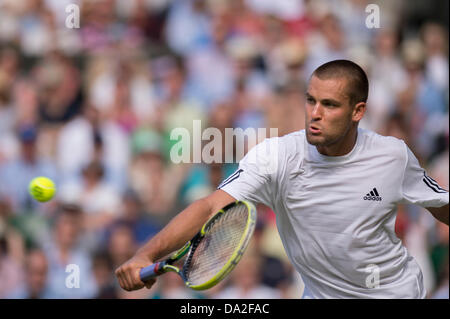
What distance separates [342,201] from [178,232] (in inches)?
43.9

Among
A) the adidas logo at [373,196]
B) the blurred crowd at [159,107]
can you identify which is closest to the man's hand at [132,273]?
the adidas logo at [373,196]

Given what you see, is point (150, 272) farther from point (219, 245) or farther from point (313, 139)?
point (313, 139)

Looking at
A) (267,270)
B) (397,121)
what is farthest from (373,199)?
(397,121)

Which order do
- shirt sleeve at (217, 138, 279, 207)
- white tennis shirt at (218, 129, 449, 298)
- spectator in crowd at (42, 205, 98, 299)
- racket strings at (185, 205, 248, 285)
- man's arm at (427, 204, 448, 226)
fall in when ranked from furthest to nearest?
1. spectator in crowd at (42, 205, 98, 299)
2. man's arm at (427, 204, 448, 226)
3. white tennis shirt at (218, 129, 449, 298)
4. shirt sleeve at (217, 138, 279, 207)
5. racket strings at (185, 205, 248, 285)

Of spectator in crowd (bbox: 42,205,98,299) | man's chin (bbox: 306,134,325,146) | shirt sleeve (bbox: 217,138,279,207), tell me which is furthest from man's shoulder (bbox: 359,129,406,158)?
spectator in crowd (bbox: 42,205,98,299)

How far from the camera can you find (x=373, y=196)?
190 inches

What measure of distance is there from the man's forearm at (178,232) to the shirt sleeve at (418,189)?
4.33 ft

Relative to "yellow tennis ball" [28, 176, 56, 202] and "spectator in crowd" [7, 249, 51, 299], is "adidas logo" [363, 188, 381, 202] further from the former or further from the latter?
"spectator in crowd" [7, 249, 51, 299]

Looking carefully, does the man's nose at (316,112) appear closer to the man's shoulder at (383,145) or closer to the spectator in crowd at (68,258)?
the man's shoulder at (383,145)

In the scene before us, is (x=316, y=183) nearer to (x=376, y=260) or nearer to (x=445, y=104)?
(x=376, y=260)

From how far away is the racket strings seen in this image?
407 cm

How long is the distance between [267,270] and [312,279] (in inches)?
116

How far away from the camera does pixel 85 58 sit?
996 cm

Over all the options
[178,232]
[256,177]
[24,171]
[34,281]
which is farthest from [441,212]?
[24,171]
